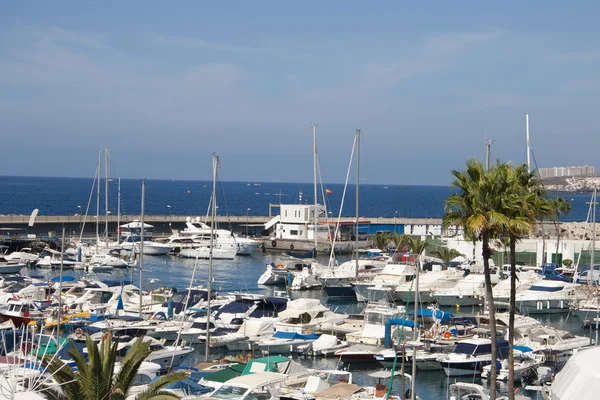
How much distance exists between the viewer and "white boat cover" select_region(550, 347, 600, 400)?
8609mm

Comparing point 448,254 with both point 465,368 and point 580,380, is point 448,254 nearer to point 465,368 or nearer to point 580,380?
point 465,368

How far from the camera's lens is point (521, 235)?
20.7 m

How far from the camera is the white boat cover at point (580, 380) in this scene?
28.2 feet

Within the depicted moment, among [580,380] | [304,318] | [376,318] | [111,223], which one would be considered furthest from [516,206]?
[111,223]

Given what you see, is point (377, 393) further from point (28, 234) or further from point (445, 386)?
point (28, 234)

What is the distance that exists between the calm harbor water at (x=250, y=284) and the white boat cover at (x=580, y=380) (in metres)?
21.1

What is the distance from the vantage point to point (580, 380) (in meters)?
8.85

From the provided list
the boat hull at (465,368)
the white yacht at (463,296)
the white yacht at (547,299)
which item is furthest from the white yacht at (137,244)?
the boat hull at (465,368)

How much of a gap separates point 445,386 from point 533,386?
3357mm

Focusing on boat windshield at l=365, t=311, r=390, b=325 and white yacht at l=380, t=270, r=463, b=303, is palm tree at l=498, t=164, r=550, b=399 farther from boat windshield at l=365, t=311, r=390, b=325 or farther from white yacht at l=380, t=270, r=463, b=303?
white yacht at l=380, t=270, r=463, b=303

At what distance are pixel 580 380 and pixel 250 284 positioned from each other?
193 ft

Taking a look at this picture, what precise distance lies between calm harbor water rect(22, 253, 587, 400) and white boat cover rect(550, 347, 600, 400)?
69.1 feet

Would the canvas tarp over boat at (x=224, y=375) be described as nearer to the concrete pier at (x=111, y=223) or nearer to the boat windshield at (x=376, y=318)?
the boat windshield at (x=376, y=318)

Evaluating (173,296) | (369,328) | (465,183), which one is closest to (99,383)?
(465,183)
